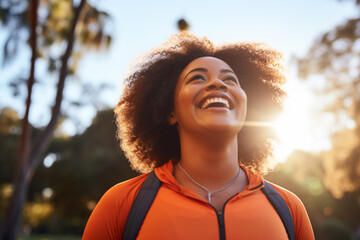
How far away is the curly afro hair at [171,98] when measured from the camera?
10.2 feet

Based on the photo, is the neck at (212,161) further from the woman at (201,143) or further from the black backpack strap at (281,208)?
the black backpack strap at (281,208)

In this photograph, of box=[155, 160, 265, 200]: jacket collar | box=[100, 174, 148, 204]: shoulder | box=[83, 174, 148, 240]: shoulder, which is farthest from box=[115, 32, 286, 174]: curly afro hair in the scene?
box=[83, 174, 148, 240]: shoulder

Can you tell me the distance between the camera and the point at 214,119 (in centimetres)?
236

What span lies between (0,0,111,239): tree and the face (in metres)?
7.01

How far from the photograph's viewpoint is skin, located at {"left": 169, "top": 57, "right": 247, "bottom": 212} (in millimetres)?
2388

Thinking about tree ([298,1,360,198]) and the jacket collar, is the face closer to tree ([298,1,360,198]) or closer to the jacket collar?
A: the jacket collar

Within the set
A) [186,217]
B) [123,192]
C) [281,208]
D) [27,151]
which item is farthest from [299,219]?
[27,151]

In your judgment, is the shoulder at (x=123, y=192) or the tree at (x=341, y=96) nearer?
the shoulder at (x=123, y=192)

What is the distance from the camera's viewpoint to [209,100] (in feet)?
7.99

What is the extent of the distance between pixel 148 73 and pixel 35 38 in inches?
A: 266

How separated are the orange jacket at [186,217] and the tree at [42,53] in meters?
7.23

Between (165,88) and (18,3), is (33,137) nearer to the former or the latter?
(18,3)

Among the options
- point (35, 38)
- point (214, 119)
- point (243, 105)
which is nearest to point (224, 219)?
point (214, 119)

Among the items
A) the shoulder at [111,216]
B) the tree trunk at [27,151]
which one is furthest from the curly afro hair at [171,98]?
the tree trunk at [27,151]
